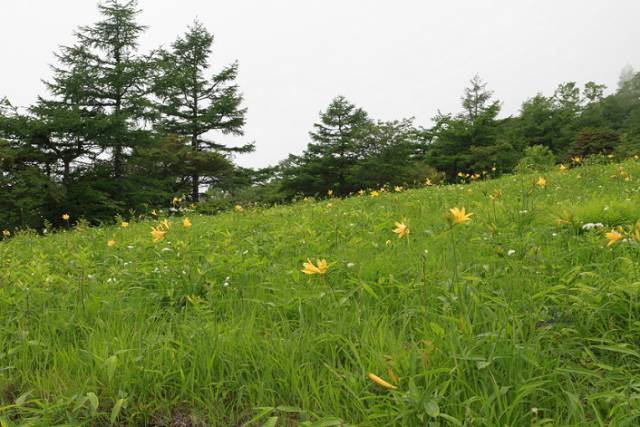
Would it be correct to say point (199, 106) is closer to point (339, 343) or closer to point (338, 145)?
point (338, 145)

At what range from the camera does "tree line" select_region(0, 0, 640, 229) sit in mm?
12367

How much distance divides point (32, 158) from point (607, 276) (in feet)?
50.9

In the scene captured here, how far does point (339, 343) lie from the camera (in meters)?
1.44

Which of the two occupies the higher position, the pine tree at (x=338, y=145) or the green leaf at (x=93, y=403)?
the pine tree at (x=338, y=145)

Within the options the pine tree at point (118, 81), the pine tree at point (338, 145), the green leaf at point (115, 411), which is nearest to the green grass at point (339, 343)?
the green leaf at point (115, 411)

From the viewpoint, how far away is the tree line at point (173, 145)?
12.4 m

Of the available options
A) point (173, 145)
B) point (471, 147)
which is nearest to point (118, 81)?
point (173, 145)

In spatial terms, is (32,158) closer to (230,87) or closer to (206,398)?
(230,87)

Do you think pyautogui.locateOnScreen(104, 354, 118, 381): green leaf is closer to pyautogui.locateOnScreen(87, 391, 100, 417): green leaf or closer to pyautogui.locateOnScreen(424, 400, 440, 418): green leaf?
pyautogui.locateOnScreen(87, 391, 100, 417): green leaf

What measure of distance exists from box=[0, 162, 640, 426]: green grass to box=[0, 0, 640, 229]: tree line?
4.94 meters

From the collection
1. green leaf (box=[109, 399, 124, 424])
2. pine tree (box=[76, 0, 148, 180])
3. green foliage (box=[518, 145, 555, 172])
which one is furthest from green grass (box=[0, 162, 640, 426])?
pine tree (box=[76, 0, 148, 180])

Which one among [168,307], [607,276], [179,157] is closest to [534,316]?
[607,276]

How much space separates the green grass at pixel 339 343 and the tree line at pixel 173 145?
16.2 ft

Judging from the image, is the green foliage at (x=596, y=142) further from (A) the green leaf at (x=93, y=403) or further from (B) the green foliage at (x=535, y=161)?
(A) the green leaf at (x=93, y=403)
